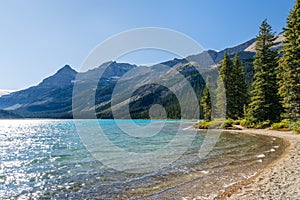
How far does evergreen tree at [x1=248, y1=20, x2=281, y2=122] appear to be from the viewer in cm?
4297

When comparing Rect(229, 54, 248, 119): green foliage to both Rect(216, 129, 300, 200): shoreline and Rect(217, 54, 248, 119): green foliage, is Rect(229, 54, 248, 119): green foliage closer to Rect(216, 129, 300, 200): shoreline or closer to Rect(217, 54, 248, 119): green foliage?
Rect(217, 54, 248, 119): green foliage

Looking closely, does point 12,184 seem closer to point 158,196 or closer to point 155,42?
point 158,196

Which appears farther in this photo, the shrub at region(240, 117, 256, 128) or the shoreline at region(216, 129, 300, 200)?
the shrub at region(240, 117, 256, 128)

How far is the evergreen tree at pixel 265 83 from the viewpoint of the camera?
141 feet

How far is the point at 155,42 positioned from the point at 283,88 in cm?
2135

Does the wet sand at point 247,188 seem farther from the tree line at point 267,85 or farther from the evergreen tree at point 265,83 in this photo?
the evergreen tree at point 265,83

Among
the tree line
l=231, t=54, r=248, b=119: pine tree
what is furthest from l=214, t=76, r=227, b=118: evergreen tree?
l=231, t=54, r=248, b=119: pine tree

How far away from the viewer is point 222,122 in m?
52.7

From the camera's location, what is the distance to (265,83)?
4291 cm

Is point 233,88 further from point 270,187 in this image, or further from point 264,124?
point 270,187

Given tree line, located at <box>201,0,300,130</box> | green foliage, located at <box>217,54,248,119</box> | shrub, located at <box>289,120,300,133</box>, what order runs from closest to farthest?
shrub, located at <box>289,120,300,133</box>
tree line, located at <box>201,0,300,130</box>
green foliage, located at <box>217,54,248,119</box>

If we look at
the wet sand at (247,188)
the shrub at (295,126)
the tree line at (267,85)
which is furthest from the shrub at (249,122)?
the wet sand at (247,188)

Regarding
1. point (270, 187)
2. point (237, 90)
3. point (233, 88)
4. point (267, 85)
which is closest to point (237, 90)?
point (237, 90)

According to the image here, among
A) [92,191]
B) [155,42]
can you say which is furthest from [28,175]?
[155,42]
